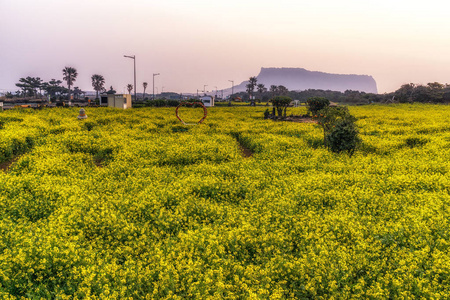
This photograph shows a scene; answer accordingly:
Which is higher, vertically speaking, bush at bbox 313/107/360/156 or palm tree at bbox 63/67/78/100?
palm tree at bbox 63/67/78/100

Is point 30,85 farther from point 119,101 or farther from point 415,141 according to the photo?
point 415,141

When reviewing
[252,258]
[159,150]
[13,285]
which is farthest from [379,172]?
[13,285]

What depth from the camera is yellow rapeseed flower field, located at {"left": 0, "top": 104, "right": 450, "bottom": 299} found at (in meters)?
4.86

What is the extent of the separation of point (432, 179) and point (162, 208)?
363 inches

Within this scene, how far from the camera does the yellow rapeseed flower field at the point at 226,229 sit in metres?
4.86

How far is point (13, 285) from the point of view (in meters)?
4.81

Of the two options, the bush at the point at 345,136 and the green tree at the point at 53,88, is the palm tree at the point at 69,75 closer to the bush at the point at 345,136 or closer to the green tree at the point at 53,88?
the green tree at the point at 53,88

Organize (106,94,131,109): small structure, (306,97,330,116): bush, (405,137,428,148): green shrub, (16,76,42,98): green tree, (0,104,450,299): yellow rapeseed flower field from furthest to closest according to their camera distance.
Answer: (16,76,42,98): green tree
(106,94,131,109): small structure
(306,97,330,116): bush
(405,137,428,148): green shrub
(0,104,450,299): yellow rapeseed flower field

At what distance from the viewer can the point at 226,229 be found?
6637 mm

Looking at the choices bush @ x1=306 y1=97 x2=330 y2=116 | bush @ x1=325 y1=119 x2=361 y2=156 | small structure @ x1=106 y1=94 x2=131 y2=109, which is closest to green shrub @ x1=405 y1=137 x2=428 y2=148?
bush @ x1=325 y1=119 x2=361 y2=156

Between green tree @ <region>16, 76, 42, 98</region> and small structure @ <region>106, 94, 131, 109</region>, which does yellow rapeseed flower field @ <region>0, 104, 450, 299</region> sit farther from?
green tree @ <region>16, 76, 42, 98</region>

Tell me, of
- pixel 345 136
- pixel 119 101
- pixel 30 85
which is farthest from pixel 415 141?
pixel 30 85

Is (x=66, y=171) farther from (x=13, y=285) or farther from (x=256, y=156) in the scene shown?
(x=256, y=156)

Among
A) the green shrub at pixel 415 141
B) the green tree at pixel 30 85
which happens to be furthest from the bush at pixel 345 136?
the green tree at pixel 30 85
